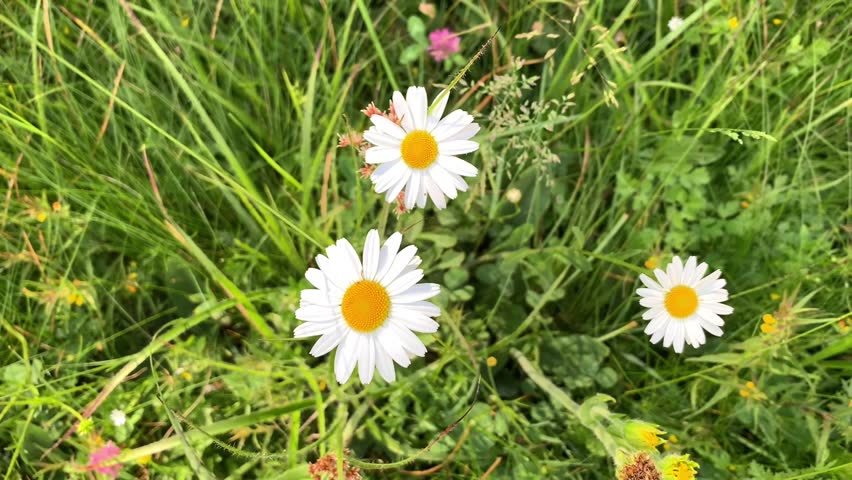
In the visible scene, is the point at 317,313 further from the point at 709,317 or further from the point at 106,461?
the point at 709,317

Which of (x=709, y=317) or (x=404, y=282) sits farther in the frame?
(x=709, y=317)

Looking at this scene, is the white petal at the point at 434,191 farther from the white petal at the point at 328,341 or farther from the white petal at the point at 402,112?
the white petal at the point at 328,341

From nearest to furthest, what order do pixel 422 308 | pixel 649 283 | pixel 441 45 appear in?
pixel 422 308, pixel 649 283, pixel 441 45

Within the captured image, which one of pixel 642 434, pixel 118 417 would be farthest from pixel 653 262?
pixel 118 417

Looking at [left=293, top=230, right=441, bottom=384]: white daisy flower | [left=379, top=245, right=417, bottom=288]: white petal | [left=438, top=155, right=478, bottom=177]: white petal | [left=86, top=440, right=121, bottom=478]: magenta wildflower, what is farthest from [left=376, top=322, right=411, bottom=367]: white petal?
[left=86, top=440, right=121, bottom=478]: magenta wildflower

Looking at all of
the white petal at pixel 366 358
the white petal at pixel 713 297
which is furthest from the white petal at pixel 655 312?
the white petal at pixel 366 358

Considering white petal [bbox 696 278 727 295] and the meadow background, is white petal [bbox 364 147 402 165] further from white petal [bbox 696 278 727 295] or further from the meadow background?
white petal [bbox 696 278 727 295]
